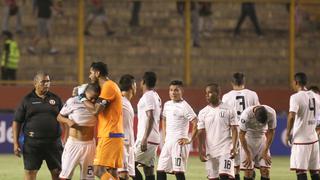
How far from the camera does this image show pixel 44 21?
31.3 metres

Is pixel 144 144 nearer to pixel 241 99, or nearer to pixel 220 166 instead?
pixel 220 166

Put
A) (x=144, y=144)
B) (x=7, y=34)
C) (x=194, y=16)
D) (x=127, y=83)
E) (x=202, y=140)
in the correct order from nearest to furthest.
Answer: (x=202, y=140) < (x=127, y=83) < (x=144, y=144) < (x=7, y=34) < (x=194, y=16)

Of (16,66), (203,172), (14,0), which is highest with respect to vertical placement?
(14,0)

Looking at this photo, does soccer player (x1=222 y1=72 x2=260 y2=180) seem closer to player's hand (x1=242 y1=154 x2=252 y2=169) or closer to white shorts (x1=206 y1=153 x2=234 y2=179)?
player's hand (x1=242 y1=154 x2=252 y2=169)

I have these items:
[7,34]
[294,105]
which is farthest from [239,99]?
[7,34]

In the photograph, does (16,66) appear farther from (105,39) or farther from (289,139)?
(289,139)

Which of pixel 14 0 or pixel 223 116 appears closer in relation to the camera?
pixel 223 116

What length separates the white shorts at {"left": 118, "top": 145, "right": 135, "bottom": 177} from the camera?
16.9m

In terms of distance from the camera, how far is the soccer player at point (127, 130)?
55.8 ft

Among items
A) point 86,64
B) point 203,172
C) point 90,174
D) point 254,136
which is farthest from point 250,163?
point 86,64

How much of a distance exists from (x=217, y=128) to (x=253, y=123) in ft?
4.24

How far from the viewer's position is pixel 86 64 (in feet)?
106

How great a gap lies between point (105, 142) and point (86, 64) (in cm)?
1688

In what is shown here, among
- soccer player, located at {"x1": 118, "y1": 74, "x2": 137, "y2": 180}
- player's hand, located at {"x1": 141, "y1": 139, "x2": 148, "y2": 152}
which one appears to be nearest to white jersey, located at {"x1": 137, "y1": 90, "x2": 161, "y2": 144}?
player's hand, located at {"x1": 141, "y1": 139, "x2": 148, "y2": 152}
